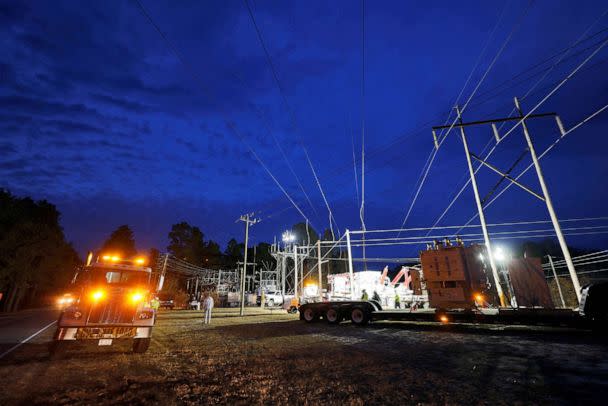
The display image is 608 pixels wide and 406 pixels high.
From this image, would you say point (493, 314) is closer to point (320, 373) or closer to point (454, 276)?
point (454, 276)

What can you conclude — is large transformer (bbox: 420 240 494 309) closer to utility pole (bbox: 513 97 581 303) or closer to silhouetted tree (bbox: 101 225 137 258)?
utility pole (bbox: 513 97 581 303)

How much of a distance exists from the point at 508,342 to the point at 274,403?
917 centimetres

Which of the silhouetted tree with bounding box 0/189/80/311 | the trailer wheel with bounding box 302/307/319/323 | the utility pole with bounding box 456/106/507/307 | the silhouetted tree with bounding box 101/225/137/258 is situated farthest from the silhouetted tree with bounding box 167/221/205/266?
the utility pole with bounding box 456/106/507/307

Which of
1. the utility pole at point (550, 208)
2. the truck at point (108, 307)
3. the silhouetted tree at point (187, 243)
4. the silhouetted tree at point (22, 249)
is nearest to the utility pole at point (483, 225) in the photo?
the utility pole at point (550, 208)

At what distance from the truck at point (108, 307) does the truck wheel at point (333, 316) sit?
10616 mm

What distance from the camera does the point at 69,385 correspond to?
5215 millimetres

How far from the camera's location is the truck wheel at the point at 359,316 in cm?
1530

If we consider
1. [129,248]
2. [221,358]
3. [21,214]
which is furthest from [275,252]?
[129,248]

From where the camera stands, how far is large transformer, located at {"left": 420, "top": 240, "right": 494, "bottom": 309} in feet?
42.2

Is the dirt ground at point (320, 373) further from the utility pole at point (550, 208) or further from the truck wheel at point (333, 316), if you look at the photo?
the truck wheel at point (333, 316)

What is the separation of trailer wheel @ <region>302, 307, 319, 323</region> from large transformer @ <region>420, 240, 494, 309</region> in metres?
7.44

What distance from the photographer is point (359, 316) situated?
1554 cm

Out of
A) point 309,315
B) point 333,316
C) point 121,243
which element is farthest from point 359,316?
point 121,243

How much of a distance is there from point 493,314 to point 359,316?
6.65 metres
